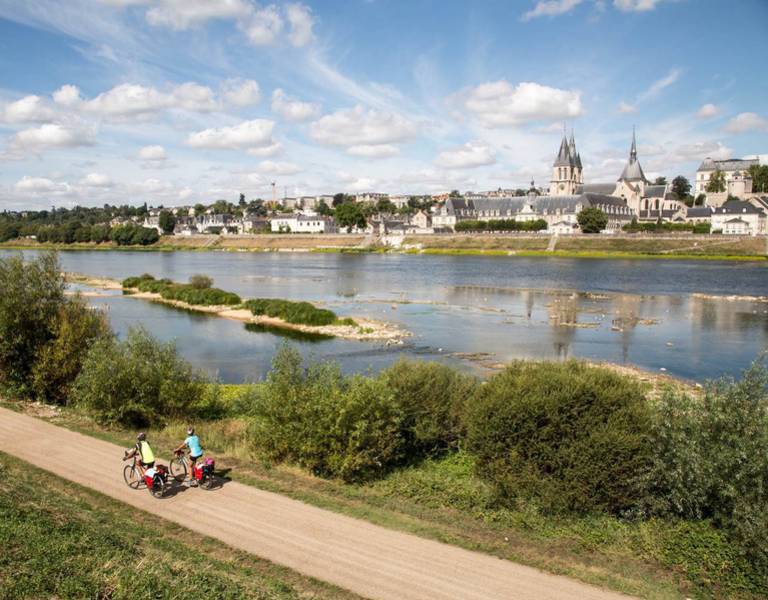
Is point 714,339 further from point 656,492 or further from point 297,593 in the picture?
point 297,593

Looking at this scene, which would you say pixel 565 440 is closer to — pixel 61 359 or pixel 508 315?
pixel 61 359

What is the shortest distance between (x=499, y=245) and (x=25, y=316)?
10241cm

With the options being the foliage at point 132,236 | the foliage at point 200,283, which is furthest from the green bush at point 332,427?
the foliage at point 132,236

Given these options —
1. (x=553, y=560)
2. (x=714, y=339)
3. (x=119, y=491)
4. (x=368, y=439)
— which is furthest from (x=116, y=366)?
(x=714, y=339)

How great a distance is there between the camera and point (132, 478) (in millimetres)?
12375

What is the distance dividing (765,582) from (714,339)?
1176 inches

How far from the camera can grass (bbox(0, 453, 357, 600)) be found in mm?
7988

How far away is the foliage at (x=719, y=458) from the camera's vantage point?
400 inches

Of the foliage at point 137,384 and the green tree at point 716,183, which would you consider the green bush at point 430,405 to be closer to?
the foliage at point 137,384

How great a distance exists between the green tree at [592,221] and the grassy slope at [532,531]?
363 ft

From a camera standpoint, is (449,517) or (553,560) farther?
(449,517)

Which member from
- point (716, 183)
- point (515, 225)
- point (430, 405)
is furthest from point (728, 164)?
point (430, 405)

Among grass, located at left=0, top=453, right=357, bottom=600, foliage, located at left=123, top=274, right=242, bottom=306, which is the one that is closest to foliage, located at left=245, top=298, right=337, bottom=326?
foliage, located at left=123, top=274, right=242, bottom=306

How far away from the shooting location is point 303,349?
33750mm
